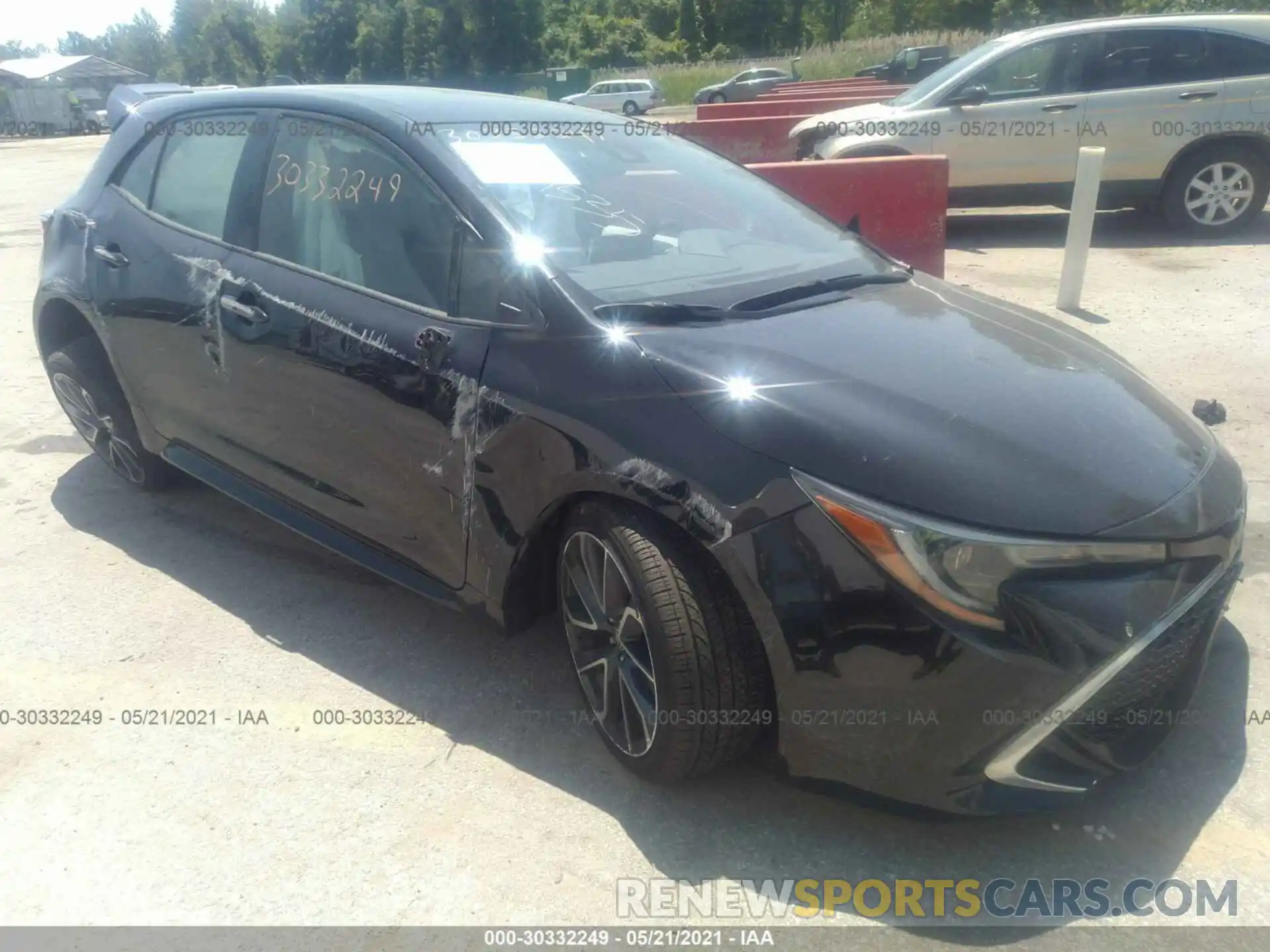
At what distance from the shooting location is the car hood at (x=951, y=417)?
219cm

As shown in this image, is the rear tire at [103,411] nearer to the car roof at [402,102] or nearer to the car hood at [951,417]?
the car roof at [402,102]

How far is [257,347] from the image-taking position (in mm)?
3336

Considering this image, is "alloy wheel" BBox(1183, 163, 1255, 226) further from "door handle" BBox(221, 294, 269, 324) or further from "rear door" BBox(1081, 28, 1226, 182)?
"door handle" BBox(221, 294, 269, 324)

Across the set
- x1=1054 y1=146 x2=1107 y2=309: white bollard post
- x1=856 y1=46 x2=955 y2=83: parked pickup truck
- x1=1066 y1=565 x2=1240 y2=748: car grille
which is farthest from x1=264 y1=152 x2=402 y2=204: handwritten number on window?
x1=856 y1=46 x2=955 y2=83: parked pickup truck

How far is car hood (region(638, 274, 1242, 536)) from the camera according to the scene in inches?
86.0

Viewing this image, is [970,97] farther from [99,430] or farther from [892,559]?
[892,559]

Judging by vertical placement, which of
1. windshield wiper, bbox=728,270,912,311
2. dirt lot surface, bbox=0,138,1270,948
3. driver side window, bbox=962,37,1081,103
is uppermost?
driver side window, bbox=962,37,1081,103

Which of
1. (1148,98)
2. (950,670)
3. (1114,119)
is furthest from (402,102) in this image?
(1148,98)

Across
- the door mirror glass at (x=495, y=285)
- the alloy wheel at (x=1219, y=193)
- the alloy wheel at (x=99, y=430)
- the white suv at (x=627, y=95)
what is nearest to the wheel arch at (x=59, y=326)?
the alloy wheel at (x=99, y=430)

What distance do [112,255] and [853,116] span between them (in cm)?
742

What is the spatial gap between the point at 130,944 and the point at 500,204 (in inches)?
79.5

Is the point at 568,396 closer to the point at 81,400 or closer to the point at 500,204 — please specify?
the point at 500,204

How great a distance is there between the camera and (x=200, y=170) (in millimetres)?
3832

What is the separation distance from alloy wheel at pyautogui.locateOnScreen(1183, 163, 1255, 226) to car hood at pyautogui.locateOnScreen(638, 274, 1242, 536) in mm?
7107
